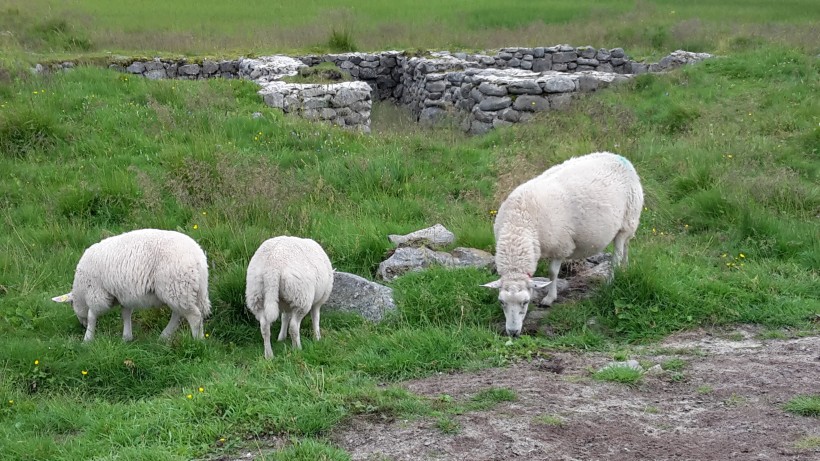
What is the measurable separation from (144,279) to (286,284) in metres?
1.31

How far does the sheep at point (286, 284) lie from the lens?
6.48 meters

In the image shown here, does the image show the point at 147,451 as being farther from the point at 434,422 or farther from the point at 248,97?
the point at 248,97

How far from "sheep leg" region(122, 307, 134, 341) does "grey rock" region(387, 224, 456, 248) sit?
3.03m

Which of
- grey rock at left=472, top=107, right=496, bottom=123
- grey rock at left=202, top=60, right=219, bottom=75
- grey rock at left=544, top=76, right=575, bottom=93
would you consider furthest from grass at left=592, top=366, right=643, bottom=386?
grey rock at left=202, top=60, right=219, bottom=75

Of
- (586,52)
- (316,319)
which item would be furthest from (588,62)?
(316,319)

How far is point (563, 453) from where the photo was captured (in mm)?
4688

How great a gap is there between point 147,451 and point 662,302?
16.1ft

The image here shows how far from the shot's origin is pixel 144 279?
21.9 ft

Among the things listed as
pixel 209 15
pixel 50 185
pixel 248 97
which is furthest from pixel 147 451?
pixel 209 15

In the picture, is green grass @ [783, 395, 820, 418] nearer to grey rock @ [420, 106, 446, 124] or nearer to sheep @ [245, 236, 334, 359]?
sheep @ [245, 236, 334, 359]

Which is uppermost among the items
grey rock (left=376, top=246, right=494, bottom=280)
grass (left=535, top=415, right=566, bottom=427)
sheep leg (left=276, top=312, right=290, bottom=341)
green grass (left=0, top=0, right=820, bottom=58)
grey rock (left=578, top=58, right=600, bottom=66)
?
green grass (left=0, top=0, right=820, bottom=58)

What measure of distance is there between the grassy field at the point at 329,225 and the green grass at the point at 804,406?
171 centimetres

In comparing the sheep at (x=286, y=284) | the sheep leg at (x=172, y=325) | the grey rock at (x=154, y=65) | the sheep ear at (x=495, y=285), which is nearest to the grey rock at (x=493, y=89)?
the grey rock at (x=154, y=65)

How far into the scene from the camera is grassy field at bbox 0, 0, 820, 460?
18.1ft
